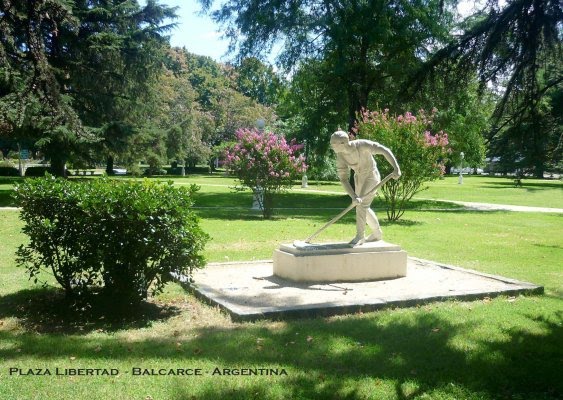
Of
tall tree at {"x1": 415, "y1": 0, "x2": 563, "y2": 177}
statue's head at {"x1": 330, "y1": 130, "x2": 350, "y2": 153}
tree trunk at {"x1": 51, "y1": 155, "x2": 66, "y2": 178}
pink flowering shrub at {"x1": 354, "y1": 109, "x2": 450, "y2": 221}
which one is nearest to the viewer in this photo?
tall tree at {"x1": 415, "y1": 0, "x2": 563, "y2": 177}

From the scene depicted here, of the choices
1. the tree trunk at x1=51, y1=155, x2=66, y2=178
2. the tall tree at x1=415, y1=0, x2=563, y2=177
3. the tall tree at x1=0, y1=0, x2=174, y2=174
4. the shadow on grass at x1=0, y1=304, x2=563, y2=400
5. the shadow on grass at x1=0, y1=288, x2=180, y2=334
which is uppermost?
the tall tree at x1=0, y1=0, x2=174, y2=174

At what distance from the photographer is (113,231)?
253 inches

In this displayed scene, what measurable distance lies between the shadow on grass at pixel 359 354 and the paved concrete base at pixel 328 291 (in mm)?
361

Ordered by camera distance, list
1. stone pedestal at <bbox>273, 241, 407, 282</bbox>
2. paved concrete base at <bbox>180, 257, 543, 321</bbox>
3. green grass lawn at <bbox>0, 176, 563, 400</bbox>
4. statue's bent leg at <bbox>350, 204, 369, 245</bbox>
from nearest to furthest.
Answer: green grass lawn at <bbox>0, 176, 563, 400</bbox>, paved concrete base at <bbox>180, 257, 543, 321</bbox>, stone pedestal at <bbox>273, 241, 407, 282</bbox>, statue's bent leg at <bbox>350, 204, 369, 245</bbox>

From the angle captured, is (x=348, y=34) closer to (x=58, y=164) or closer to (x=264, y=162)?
(x=264, y=162)

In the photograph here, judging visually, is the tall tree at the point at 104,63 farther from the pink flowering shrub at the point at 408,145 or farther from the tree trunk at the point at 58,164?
the pink flowering shrub at the point at 408,145

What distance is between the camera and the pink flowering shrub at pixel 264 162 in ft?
59.5

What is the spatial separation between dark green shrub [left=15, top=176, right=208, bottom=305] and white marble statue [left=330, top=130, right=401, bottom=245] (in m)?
2.94

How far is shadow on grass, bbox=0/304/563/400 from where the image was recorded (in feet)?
15.0

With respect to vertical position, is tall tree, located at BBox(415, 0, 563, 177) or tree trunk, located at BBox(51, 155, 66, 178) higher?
tall tree, located at BBox(415, 0, 563, 177)

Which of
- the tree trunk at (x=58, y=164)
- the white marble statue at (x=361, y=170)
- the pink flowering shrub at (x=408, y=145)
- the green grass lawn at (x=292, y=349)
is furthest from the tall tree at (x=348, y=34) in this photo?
the green grass lawn at (x=292, y=349)

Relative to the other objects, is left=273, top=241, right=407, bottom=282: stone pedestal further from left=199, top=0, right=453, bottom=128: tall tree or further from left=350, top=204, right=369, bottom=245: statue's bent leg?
left=199, top=0, right=453, bottom=128: tall tree

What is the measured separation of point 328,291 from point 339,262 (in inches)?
29.2

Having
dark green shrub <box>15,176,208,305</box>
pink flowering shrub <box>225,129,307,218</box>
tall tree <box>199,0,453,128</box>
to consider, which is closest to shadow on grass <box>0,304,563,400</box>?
dark green shrub <box>15,176,208,305</box>
